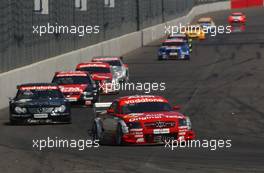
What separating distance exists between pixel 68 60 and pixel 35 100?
20.2 meters

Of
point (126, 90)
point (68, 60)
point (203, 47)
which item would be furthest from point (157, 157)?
point (203, 47)

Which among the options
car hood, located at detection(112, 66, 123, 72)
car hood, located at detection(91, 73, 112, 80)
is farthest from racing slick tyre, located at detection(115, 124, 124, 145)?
car hood, located at detection(112, 66, 123, 72)

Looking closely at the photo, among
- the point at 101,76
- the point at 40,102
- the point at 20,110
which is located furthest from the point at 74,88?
the point at 20,110

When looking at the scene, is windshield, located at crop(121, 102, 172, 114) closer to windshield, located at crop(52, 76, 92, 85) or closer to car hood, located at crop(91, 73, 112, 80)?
windshield, located at crop(52, 76, 92, 85)

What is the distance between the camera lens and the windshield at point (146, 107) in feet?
73.6

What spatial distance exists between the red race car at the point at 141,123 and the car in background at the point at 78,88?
10949 mm

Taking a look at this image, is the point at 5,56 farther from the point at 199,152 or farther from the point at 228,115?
the point at 199,152

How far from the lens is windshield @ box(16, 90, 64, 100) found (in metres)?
29.0

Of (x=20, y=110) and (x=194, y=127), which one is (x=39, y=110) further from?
(x=194, y=127)

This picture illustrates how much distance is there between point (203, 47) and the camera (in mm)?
75500

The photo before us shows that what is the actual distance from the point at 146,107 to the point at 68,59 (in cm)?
2635

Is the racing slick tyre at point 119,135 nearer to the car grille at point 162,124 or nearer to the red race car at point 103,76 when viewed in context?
the car grille at point 162,124

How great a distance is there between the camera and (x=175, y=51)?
61.8m

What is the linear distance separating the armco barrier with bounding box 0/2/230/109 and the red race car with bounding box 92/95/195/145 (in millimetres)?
11885
